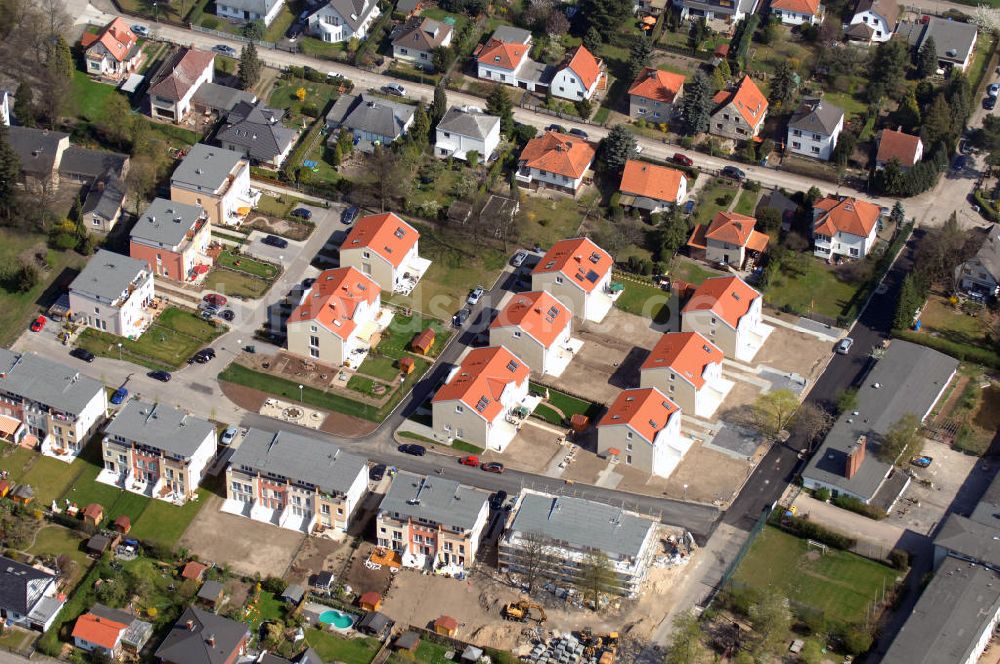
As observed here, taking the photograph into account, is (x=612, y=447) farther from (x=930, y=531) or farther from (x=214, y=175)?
(x=214, y=175)

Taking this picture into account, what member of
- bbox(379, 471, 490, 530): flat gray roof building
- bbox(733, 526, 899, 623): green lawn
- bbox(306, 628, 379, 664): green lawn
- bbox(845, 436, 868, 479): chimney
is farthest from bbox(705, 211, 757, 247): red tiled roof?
bbox(306, 628, 379, 664): green lawn

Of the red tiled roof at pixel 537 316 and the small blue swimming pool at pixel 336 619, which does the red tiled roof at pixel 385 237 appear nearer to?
the red tiled roof at pixel 537 316

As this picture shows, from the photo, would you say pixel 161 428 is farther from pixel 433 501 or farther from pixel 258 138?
pixel 258 138

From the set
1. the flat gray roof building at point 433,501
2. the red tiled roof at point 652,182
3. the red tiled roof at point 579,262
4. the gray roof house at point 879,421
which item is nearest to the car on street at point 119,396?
the flat gray roof building at point 433,501

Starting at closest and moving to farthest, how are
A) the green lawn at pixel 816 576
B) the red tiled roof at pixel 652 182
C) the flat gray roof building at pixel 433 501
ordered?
the green lawn at pixel 816 576, the flat gray roof building at pixel 433 501, the red tiled roof at pixel 652 182

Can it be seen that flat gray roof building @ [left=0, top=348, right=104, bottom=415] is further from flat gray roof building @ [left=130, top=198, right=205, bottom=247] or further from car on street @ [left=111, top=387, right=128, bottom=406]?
flat gray roof building @ [left=130, top=198, right=205, bottom=247]

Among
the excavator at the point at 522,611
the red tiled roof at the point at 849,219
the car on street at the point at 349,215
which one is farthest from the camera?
the car on street at the point at 349,215

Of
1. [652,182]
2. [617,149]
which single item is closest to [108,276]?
[617,149]
